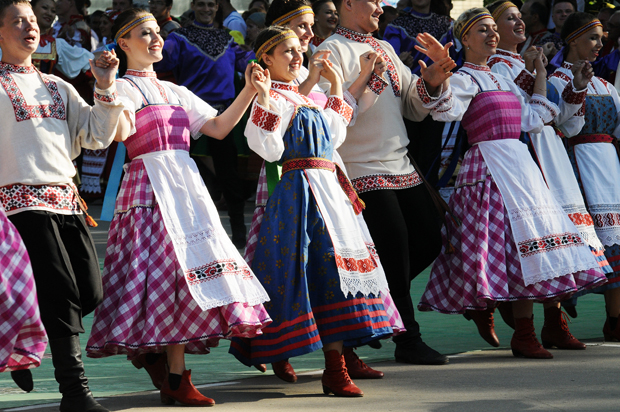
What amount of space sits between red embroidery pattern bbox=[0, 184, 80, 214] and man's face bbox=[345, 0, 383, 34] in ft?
6.42

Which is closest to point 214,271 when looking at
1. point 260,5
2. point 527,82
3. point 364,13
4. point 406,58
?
point 364,13

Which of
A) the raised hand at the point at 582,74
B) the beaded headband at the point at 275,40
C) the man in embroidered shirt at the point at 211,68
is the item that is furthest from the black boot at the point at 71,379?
the man in embroidered shirt at the point at 211,68

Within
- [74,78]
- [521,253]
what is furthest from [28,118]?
[74,78]

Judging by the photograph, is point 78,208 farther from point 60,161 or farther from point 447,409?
point 447,409

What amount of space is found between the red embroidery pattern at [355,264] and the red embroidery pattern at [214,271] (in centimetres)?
40

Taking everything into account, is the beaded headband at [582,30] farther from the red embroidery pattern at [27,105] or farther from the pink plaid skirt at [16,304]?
the pink plaid skirt at [16,304]

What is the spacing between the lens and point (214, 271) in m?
3.85

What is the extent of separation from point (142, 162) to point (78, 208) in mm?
384

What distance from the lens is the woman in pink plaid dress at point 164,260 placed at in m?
3.80

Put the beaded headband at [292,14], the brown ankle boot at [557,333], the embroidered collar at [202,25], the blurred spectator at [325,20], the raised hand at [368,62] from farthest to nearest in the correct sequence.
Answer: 1. the embroidered collar at [202,25]
2. the blurred spectator at [325,20]
3. the brown ankle boot at [557,333]
4. the beaded headband at [292,14]
5. the raised hand at [368,62]

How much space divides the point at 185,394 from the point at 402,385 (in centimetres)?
99

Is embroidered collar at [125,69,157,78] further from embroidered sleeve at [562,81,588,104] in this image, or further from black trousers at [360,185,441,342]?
embroidered sleeve at [562,81,588,104]

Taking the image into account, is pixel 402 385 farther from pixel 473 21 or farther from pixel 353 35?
pixel 473 21

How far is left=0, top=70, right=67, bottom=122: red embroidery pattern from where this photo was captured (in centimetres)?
359
